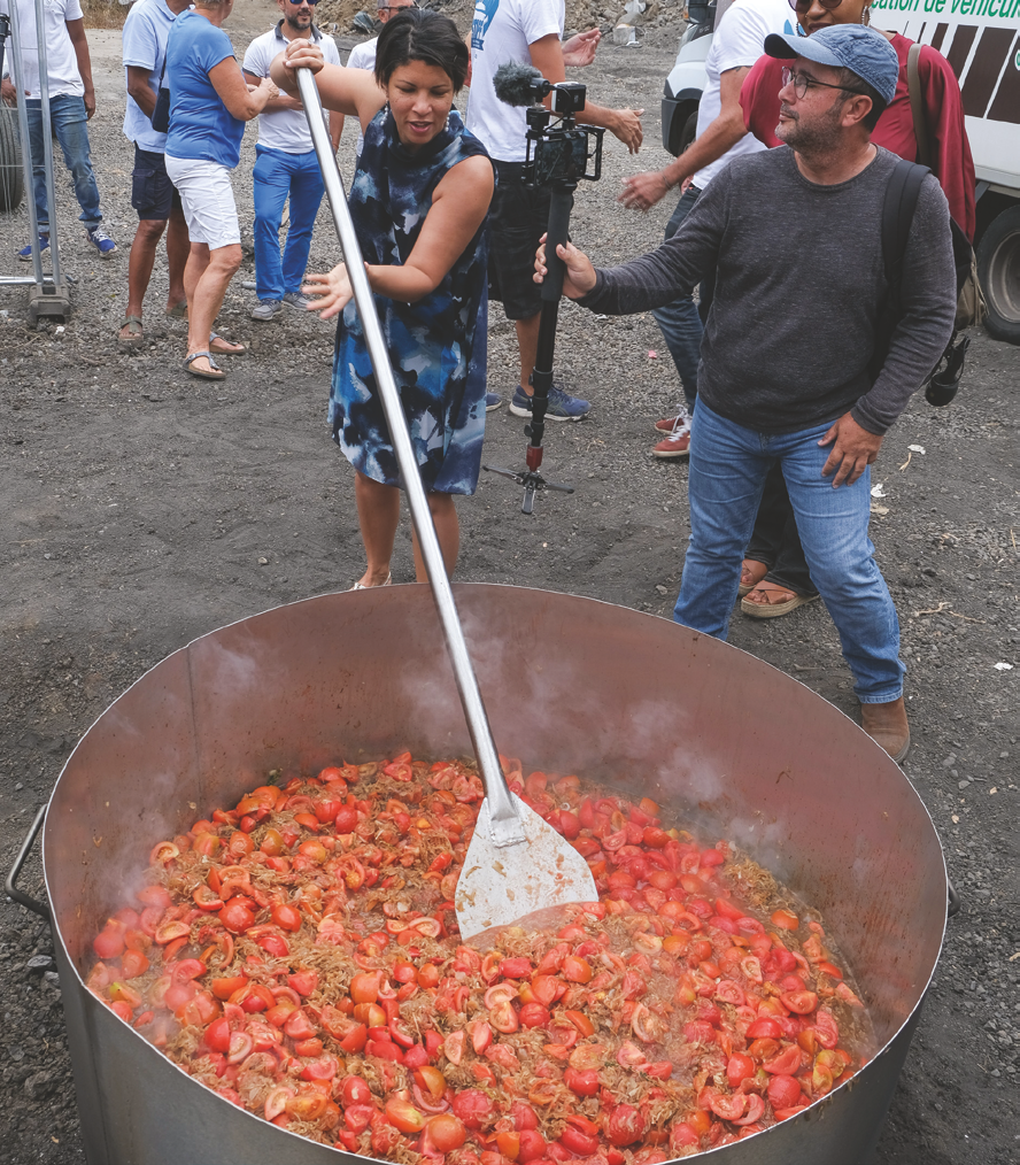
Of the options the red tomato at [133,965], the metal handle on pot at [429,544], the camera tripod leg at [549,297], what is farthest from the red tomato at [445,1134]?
the camera tripod leg at [549,297]

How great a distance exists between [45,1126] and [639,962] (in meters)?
1.39

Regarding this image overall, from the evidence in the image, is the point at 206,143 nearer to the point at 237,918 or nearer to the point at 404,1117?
the point at 237,918

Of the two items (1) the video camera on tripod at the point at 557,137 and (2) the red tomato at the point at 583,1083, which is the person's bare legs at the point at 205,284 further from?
(2) the red tomato at the point at 583,1083

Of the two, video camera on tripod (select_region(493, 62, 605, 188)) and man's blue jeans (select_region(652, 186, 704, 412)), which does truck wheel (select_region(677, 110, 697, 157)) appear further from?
video camera on tripod (select_region(493, 62, 605, 188))

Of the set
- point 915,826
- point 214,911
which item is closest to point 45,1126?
point 214,911

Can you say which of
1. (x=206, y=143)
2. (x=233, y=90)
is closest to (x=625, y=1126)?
(x=233, y=90)

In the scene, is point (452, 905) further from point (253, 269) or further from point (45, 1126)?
point (253, 269)

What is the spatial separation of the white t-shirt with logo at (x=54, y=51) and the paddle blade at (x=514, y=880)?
6.64m

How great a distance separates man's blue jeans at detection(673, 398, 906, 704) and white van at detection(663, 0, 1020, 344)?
16.1 ft

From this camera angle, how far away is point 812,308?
275cm

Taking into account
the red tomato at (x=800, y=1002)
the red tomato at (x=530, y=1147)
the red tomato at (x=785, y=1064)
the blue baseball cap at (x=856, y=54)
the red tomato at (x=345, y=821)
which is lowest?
the red tomato at (x=345, y=821)

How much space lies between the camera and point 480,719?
7.25ft

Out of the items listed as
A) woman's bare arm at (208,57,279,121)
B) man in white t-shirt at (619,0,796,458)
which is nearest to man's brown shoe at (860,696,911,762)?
man in white t-shirt at (619,0,796,458)

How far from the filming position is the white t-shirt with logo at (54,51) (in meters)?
6.83
